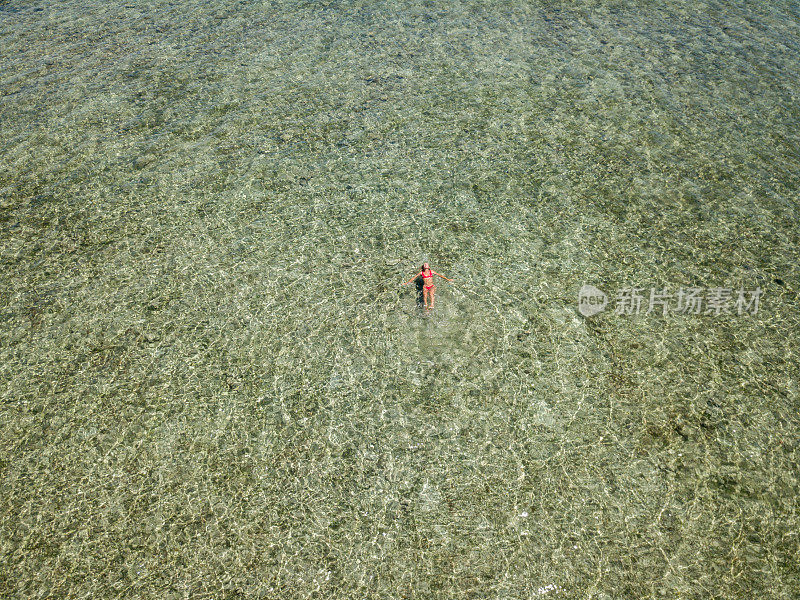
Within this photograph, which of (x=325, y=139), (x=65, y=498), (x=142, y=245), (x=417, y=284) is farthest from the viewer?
(x=325, y=139)

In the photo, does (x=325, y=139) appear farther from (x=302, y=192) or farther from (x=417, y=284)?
(x=417, y=284)

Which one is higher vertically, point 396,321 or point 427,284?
point 427,284

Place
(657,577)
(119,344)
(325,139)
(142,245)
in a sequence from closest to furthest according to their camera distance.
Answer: (657,577) → (119,344) → (142,245) → (325,139)

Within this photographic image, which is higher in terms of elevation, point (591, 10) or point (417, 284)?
point (591, 10)

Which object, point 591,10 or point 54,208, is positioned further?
point 591,10

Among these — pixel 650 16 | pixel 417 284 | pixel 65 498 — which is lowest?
pixel 65 498

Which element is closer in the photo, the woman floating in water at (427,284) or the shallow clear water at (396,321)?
the shallow clear water at (396,321)

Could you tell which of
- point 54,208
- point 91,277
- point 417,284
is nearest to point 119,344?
point 91,277

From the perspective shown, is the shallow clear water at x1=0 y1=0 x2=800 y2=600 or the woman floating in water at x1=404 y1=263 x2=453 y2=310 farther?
the woman floating in water at x1=404 y1=263 x2=453 y2=310
